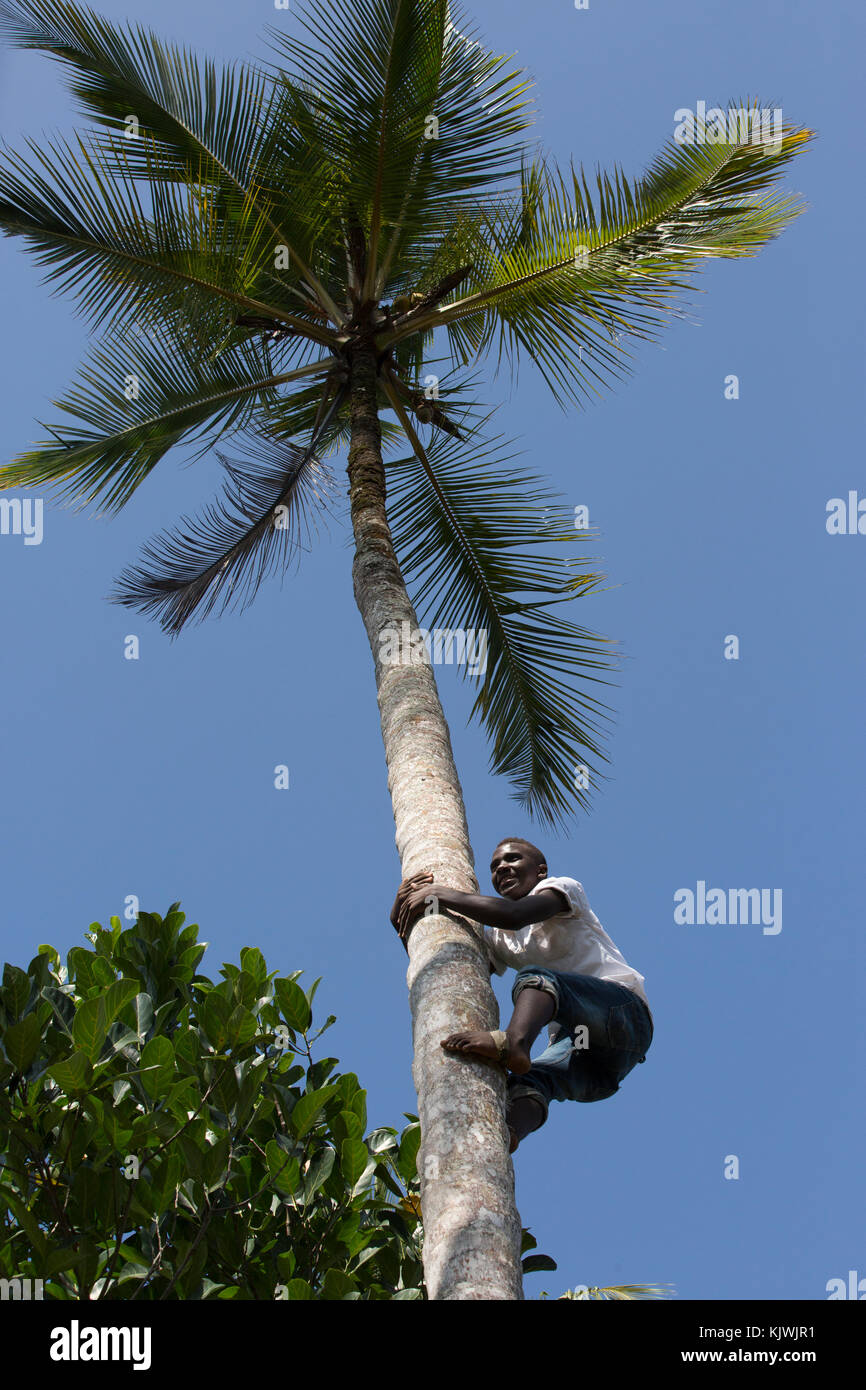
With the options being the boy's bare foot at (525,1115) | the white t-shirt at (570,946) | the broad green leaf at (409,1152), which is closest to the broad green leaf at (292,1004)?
the broad green leaf at (409,1152)

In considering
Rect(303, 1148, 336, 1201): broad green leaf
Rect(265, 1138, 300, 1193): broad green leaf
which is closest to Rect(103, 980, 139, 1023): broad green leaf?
Rect(265, 1138, 300, 1193): broad green leaf

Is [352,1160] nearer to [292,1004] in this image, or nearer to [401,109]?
[292,1004]

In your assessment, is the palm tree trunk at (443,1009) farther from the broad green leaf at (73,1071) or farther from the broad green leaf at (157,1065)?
the broad green leaf at (73,1071)

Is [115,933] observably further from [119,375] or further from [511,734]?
[119,375]

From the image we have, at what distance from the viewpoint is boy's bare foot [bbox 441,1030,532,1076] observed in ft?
11.6

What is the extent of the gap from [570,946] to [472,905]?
776 millimetres

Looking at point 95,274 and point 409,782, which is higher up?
point 95,274

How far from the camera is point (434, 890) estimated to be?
4133mm

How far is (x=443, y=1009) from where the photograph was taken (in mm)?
3736

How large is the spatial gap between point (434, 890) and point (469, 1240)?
132cm

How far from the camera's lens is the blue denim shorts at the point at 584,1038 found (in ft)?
13.5

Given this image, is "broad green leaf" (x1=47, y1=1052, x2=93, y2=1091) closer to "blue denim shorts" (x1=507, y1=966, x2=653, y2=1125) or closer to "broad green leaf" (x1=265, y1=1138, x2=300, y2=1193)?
"broad green leaf" (x1=265, y1=1138, x2=300, y2=1193)

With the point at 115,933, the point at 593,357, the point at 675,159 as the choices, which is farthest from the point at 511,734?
the point at 675,159

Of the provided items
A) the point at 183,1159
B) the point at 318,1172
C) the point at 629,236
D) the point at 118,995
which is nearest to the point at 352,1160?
the point at 318,1172
